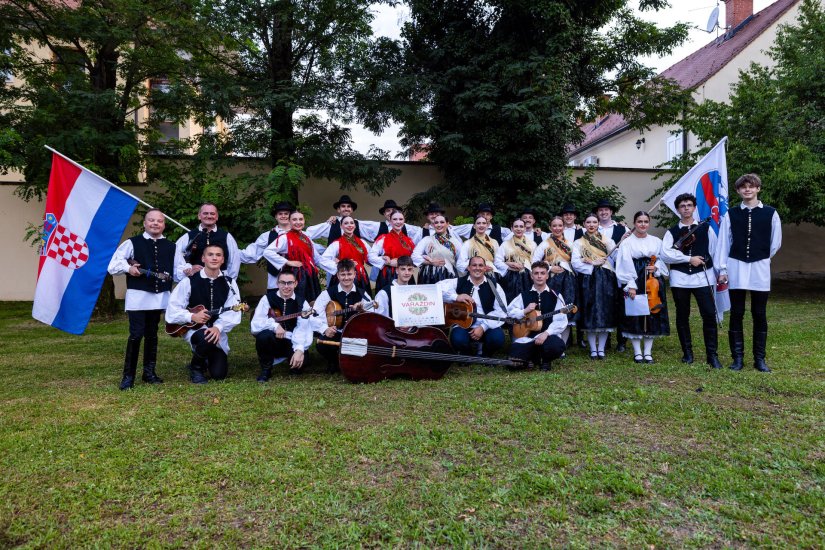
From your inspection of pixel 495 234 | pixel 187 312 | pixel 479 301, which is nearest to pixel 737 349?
pixel 479 301

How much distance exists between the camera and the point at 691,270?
214 inches

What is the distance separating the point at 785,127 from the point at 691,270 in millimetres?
8307

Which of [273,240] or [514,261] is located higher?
[273,240]

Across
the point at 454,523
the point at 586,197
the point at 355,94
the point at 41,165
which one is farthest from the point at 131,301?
the point at 586,197

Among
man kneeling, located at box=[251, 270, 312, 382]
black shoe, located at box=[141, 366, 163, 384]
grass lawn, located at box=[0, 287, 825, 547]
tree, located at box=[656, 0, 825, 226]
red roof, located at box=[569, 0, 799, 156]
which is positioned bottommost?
grass lawn, located at box=[0, 287, 825, 547]

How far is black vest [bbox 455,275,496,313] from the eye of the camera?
580 centimetres

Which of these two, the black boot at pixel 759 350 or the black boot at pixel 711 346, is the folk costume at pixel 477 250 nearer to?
the black boot at pixel 711 346

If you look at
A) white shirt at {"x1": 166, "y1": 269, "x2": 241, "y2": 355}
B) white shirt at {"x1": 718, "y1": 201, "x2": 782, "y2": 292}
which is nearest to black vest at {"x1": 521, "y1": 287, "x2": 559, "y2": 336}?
white shirt at {"x1": 718, "y1": 201, "x2": 782, "y2": 292}

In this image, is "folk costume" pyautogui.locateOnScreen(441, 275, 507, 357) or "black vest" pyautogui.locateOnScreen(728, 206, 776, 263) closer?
"black vest" pyautogui.locateOnScreen(728, 206, 776, 263)

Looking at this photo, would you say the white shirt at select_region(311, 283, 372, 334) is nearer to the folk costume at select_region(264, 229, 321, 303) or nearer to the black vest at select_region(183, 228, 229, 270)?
the folk costume at select_region(264, 229, 321, 303)

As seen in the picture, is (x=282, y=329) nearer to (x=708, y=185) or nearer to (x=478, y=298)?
(x=478, y=298)

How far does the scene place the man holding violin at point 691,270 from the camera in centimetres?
535

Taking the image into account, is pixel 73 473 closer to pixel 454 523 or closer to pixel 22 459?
pixel 22 459

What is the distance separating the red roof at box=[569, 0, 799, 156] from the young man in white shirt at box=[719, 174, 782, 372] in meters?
10.9
